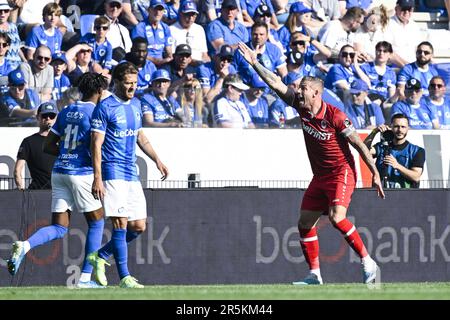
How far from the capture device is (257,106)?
16781 millimetres

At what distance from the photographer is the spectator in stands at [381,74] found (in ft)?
58.8

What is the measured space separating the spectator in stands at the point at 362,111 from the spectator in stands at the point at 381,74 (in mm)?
302

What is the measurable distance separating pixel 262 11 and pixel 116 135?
8.01 meters

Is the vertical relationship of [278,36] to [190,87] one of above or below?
above

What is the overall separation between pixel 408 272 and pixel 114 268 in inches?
143

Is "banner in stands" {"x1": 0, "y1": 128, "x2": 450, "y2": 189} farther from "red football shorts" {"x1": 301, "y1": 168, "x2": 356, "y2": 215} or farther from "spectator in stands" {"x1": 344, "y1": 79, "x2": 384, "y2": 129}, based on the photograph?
"red football shorts" {"x1": 301, "y1": 168, "x2": 356, "y2": 215}

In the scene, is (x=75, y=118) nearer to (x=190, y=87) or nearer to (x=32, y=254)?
(x=32, y=254)

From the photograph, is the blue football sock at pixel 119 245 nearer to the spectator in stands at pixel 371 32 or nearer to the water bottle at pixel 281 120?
the water bottle at pixel 281 120

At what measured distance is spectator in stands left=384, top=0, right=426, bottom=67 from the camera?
1950 cm

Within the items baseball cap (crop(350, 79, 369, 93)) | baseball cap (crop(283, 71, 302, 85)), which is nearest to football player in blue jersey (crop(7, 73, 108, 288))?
baseball cap (crop(350, 79, 369, 93))

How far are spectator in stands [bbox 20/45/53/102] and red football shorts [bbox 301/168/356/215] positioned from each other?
5.12 metres

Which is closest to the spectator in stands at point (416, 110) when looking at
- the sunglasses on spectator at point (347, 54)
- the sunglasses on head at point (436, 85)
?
the sunglasses on head at point (436, 85)
